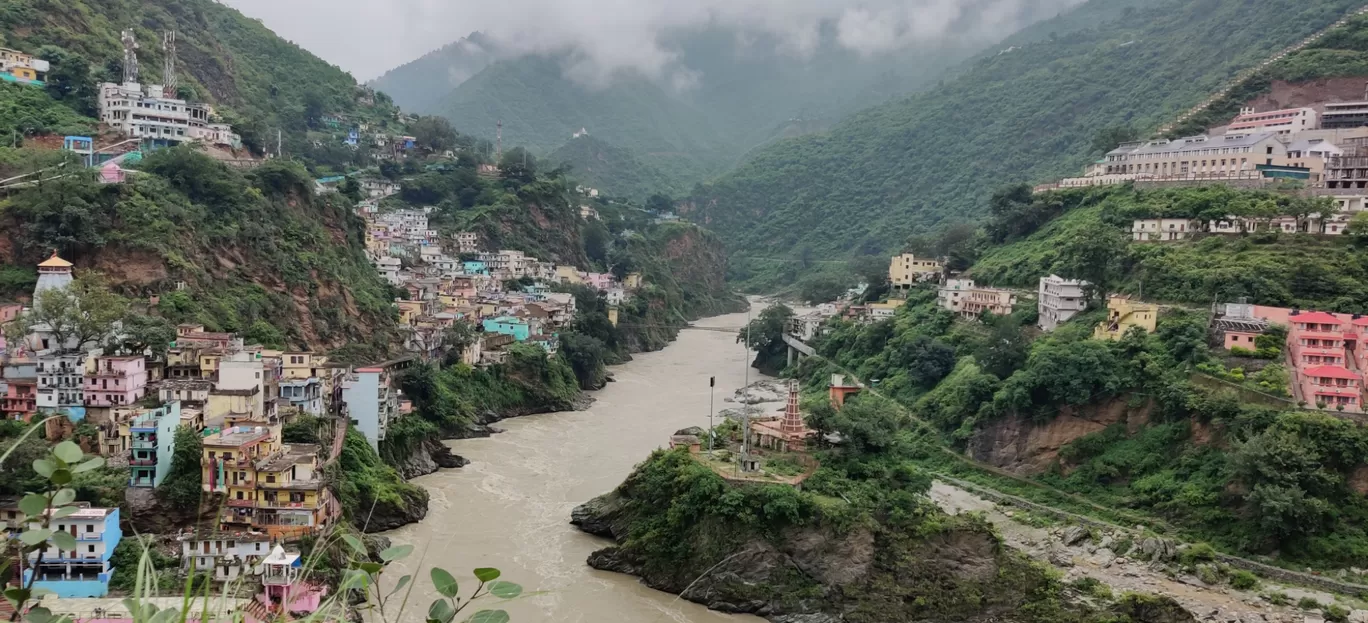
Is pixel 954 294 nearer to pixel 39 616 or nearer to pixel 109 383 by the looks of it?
pixel 109 383

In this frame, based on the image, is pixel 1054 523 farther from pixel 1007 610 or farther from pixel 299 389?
pixel 299 389

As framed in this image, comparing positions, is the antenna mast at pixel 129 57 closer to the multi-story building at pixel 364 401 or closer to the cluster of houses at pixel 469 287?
the cluster of houses at pixel 469 287

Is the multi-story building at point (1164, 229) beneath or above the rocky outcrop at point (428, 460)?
above

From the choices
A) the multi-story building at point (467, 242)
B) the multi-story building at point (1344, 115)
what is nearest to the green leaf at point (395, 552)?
the multi-story building at point (1344, 115)

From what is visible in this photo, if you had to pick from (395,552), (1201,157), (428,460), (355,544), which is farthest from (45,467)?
(1201,157)

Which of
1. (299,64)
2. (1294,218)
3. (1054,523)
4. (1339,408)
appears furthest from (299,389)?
(299,64)
